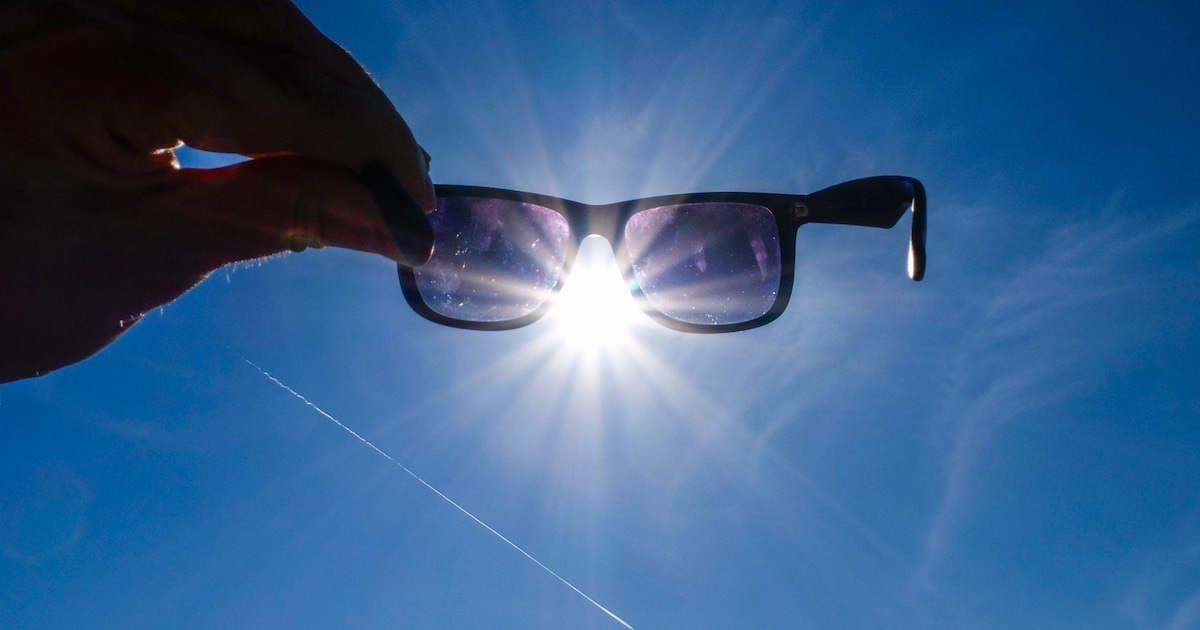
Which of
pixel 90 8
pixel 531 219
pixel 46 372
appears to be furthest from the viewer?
pixel 531 219

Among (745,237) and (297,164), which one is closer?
(297,164)

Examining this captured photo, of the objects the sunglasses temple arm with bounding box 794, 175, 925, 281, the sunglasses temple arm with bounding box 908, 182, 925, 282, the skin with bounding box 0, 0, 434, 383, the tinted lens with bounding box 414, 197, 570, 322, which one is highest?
the sunglasses temple arm with bounding box 794, 175, 925, 281

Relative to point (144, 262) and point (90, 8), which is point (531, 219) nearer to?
point (144, 262)

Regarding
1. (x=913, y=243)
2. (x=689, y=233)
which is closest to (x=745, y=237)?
(x=689, y=233)

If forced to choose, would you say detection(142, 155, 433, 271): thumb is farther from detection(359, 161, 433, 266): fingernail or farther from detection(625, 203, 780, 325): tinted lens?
detection(625, 203, 780, 325): tinted lens

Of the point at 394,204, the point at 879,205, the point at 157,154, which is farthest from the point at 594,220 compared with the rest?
the point at 157,154

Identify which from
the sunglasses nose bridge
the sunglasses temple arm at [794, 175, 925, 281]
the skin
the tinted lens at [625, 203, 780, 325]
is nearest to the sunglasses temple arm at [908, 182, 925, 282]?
the sunglasses temple arm at [794, 175, 925, 281]
